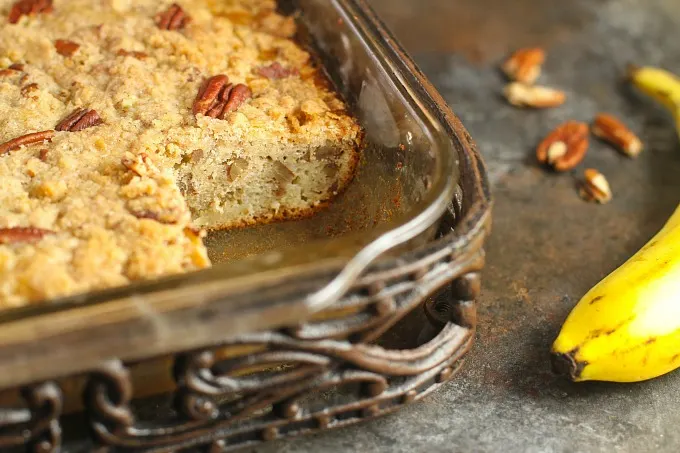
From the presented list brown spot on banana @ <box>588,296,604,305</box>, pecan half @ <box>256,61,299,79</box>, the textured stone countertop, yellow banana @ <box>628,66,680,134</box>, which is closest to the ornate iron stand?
the textured stone countertop

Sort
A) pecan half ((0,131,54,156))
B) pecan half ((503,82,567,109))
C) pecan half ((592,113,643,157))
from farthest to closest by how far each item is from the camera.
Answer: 1. pecan half ((503,82,567,109))
2. pecan half ((592,113,643,157))
3. pecan half ((0,131,54,156))

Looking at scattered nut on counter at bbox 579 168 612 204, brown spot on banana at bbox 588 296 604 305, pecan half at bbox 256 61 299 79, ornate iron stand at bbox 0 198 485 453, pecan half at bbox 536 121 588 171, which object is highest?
pecan half at bbox 256 61 299 79

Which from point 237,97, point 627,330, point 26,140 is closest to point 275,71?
point 237,97

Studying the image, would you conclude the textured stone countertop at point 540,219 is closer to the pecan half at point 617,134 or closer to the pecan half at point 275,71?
the pecan half at point 617,134

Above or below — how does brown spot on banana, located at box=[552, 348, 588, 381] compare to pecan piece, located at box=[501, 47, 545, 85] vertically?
above

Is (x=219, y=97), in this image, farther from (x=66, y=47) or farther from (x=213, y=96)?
(x=66, y=47)

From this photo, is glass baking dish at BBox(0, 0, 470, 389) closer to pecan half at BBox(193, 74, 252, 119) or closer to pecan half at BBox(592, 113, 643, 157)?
pecan half at BBox(193, 74, 252, 119)
